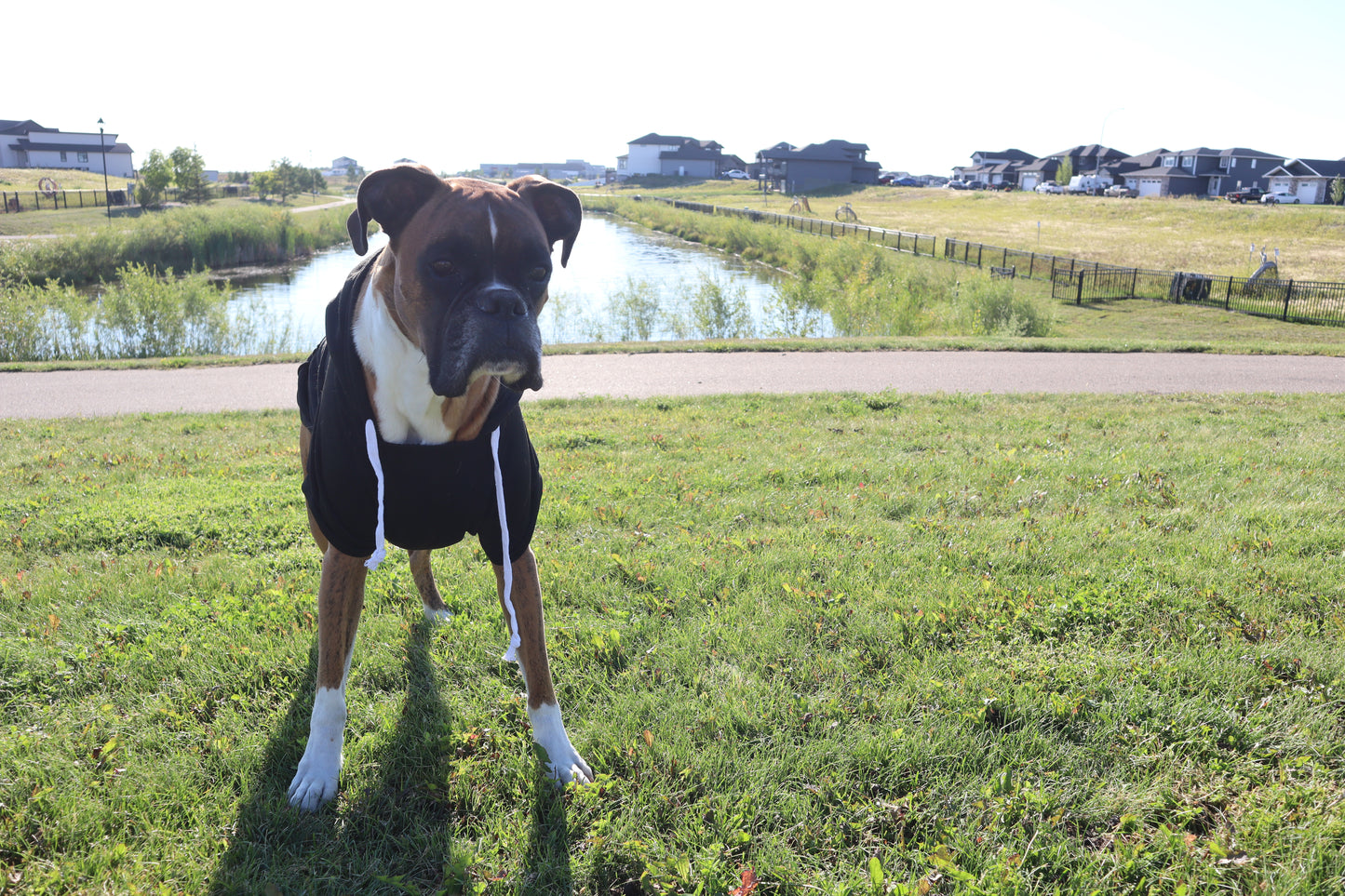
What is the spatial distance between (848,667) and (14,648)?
3.56m

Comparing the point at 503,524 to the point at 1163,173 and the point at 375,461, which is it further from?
the point at 1163,173

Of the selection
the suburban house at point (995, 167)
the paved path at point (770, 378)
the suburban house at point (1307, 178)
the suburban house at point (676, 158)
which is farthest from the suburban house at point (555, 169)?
the paved path at point (770, 378)

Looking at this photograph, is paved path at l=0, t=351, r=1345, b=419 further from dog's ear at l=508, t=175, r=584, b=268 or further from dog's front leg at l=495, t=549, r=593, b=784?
dog's front leg at l=495, t=549, r=593, b=784

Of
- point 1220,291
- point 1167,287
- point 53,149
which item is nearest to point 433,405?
point 1220,291

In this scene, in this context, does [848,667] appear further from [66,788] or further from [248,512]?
[248,512]

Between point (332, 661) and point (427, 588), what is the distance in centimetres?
105

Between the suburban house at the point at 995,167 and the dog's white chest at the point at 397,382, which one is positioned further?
the suburban house at the point at 995,167

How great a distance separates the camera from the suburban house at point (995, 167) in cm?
10456

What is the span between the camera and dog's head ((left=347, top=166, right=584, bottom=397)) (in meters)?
2.42

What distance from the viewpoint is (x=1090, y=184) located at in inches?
3233

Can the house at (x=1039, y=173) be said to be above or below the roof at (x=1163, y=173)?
above

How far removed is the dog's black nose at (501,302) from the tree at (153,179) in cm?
5565

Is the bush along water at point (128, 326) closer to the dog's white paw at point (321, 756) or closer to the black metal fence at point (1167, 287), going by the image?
the dog's white paw at point (321, 756)

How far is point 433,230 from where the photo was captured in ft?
8.20
